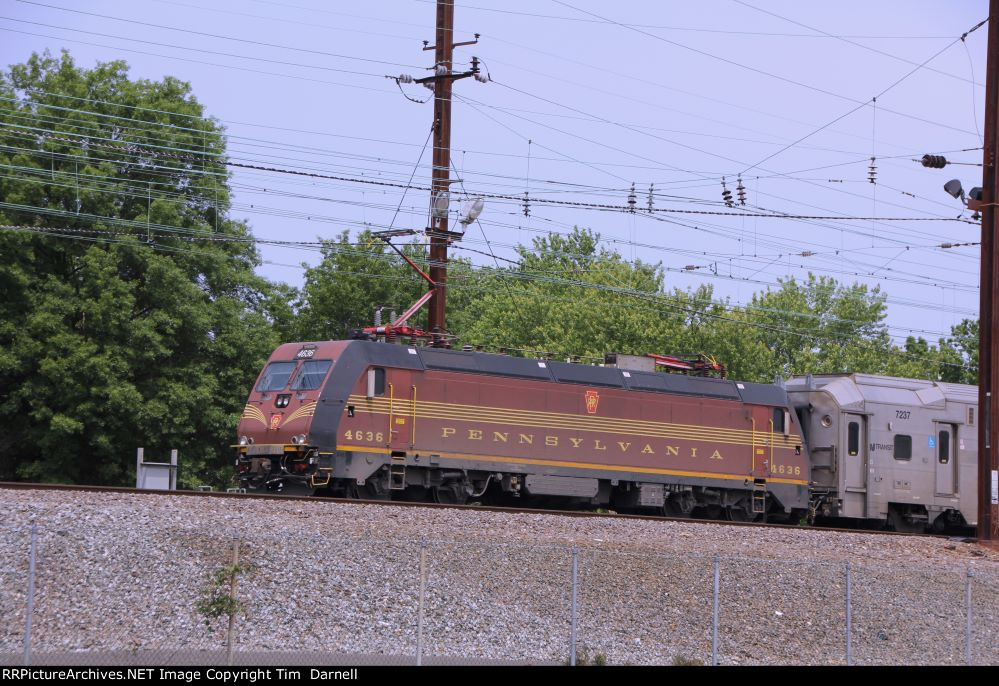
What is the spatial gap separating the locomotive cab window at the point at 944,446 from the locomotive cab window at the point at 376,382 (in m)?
16.0

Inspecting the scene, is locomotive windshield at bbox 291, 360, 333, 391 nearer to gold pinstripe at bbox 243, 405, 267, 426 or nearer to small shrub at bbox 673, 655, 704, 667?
gold pinstripe at bbox 243, 405, 267, 426

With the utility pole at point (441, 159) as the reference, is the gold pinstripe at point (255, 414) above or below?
below

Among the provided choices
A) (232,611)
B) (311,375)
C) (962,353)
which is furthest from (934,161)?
(962,353)

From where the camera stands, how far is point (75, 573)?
1686cm

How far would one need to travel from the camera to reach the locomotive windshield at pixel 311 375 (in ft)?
84.7

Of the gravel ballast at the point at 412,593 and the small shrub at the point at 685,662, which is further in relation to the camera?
the gravel ballast at the point at 412,593

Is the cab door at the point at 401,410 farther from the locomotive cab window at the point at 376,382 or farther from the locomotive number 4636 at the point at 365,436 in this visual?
the locomotive number 4636 at the point at 365,436

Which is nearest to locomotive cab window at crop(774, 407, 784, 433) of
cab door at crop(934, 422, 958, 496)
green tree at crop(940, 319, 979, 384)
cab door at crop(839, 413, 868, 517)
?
cab door at crop(839, 413, 868, 517)

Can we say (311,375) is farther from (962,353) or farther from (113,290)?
(962,353)

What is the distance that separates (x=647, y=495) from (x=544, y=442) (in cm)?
328

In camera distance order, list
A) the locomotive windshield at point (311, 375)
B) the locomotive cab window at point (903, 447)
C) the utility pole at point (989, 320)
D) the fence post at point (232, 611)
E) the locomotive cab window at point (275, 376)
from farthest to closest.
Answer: the locomotive cab window at point (903, 447) < the utility pole at point (989, 320) < the locomotive cab window at point (275, 376) < the locomotive windshield at point (311, 375) < the fence post at point (232, 611)

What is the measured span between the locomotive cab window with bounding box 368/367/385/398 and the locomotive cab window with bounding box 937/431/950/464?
16.0 meters

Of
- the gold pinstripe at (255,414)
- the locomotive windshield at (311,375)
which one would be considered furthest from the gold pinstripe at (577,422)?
the gold pinstripe at (255,414)

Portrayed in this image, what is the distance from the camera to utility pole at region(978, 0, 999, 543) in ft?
92.1
